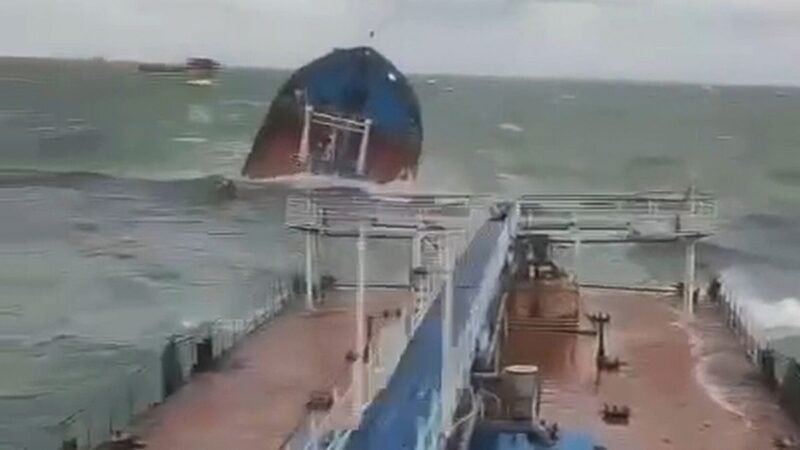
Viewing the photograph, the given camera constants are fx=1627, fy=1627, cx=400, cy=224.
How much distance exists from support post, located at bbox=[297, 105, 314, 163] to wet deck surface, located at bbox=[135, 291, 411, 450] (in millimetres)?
1786

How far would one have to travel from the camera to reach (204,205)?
4494 centimetres

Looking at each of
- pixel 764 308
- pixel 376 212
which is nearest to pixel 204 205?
pixel 764 308

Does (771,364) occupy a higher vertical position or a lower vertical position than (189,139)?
lower

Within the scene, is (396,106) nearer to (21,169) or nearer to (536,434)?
(536,434)

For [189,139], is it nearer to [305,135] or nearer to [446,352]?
[305,135]

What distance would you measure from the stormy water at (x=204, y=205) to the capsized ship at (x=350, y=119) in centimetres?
215

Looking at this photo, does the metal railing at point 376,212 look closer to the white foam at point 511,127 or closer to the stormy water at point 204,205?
the stormy water at point 204,205

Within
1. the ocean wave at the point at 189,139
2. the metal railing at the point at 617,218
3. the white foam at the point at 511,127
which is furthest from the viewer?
the white foam at the point at 511,127

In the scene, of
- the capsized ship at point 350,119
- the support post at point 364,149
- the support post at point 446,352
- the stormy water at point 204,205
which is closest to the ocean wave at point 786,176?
the stormy water at point 204,205

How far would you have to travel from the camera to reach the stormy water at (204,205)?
2445 centimetres

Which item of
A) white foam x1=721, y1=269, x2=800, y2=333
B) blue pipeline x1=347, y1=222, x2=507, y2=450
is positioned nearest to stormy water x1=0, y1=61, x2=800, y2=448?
white foam x1=721, y1=269, x2=800, y2=333

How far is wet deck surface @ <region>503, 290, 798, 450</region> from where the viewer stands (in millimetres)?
11261

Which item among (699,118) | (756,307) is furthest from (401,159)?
(699,118)

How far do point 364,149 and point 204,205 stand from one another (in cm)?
2910
